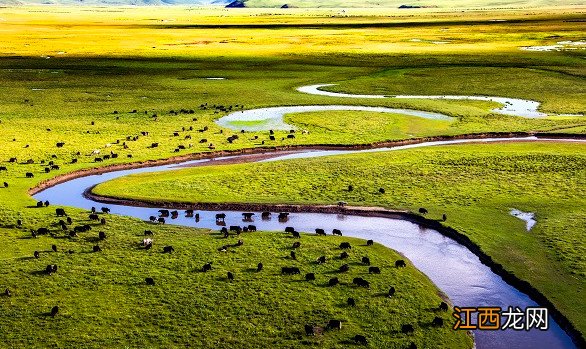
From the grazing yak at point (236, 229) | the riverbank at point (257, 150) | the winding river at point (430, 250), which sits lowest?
the winding river at point (430, 250)

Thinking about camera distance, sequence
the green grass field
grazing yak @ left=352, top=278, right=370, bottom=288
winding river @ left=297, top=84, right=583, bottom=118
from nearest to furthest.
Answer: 1. the green grass field
2. grazing yak @ left=352, top=278, right=370, bottom=288
3. winding river @ left=297, top=84, right=583, bottom=118

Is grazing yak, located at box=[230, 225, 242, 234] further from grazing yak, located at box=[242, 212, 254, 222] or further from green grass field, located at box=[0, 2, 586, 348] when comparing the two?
grazing yak, located at box=[242, 212, 254, 222]

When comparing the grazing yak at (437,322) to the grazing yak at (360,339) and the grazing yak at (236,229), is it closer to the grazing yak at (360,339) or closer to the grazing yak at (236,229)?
the grazing yak at (360,339)

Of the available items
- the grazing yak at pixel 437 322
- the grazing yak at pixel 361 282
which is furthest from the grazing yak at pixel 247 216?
the grazing yak at pixel 437 322

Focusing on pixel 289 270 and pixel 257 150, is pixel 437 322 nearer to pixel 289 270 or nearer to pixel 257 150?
pixel 289 270

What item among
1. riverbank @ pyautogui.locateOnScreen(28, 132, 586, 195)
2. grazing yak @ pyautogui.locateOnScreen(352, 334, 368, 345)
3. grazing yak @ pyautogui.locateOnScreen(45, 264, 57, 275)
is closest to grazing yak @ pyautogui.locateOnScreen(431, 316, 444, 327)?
grazing yak @ pyautogui.locateOnScreen(352, 334, 368, 345)

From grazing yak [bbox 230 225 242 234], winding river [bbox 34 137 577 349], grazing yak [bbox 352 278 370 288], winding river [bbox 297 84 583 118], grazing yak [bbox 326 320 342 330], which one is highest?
winding river [bbox 297 84 583 118]

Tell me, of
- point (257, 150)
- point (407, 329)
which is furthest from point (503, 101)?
point (407, 329)
